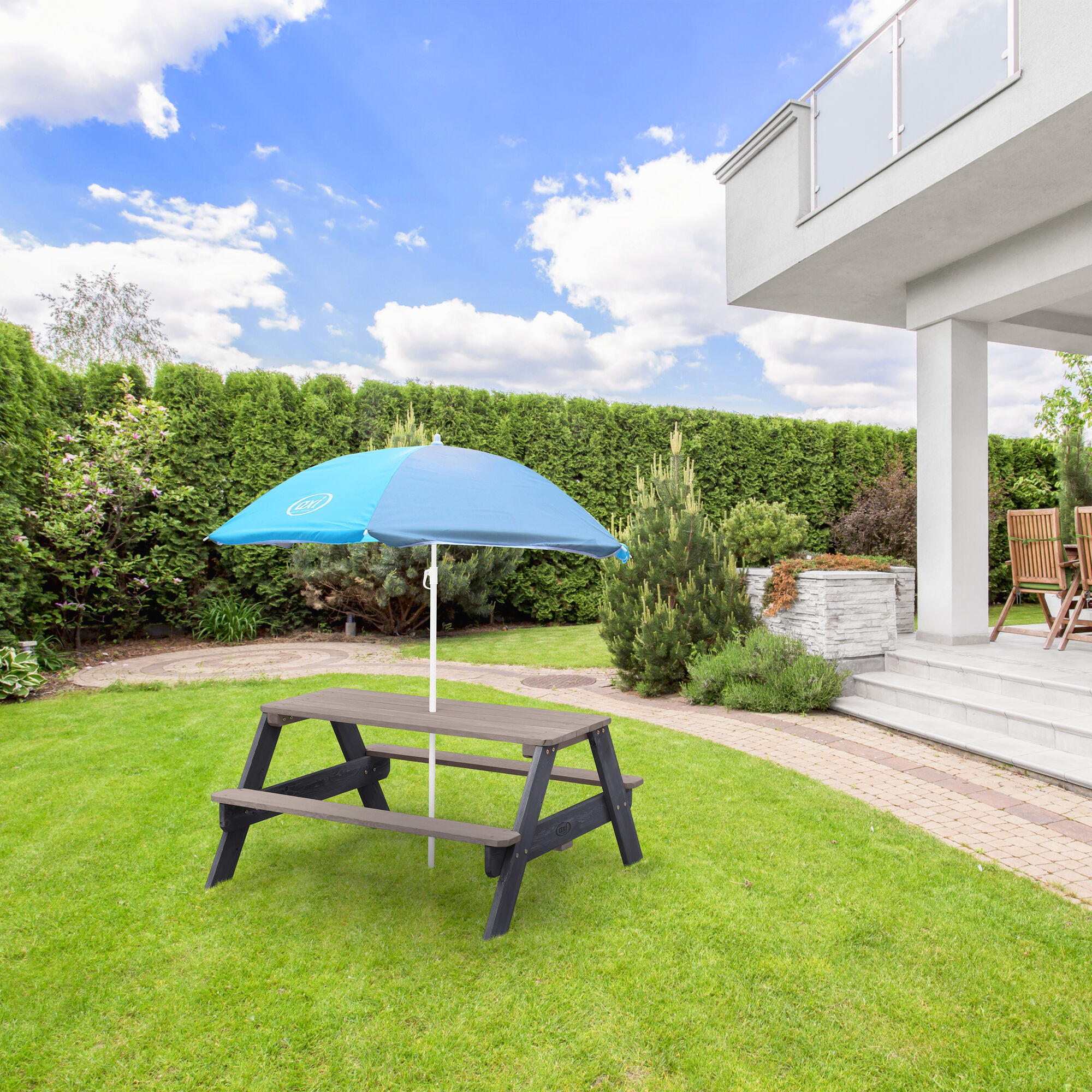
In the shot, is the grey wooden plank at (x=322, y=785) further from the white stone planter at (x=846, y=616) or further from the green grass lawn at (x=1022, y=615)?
the green grass lawn at (x=1022, y=615)

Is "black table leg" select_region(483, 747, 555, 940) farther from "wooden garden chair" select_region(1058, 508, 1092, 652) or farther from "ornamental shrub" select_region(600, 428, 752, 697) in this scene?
"wooden garden chair" select_region(1058, 508, 1092, 652)

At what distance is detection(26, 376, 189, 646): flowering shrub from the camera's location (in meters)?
8.23

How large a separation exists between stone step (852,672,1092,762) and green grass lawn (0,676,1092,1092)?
186cm

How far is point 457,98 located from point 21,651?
1014 cm

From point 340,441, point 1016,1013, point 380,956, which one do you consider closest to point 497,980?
point 380,956

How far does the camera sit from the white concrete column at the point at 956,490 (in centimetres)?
688

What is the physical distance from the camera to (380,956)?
2.49m

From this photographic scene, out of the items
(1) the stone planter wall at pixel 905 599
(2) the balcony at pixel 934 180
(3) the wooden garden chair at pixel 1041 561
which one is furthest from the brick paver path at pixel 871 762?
(2) the balcony at pixel 934 180

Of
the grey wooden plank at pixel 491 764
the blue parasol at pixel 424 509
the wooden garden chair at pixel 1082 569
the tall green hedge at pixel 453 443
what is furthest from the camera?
the tall green hedge at pixel 453 443

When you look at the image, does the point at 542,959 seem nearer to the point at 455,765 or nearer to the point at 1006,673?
the point at 455,765

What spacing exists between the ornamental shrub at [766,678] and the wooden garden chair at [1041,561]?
2137 millimetres

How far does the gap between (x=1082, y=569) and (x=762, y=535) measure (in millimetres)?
2760

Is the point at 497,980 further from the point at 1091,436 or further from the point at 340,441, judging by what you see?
the point at 1091,436

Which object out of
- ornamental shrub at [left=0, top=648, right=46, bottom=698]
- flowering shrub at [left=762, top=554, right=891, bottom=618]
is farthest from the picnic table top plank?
ornamental shrub at [left=0, top=648, right=46, bottom=698]
